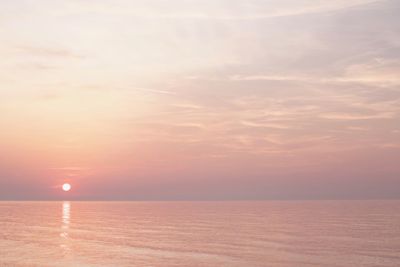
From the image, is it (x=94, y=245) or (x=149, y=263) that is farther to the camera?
(x=94, y=245)

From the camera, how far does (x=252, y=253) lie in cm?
6844

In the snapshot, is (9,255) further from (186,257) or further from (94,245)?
(186,257)

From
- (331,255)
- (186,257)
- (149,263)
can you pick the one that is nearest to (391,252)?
(331,255)

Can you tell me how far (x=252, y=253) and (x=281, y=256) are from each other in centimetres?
477

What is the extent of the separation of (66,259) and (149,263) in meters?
12.6

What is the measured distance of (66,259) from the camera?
212 feet

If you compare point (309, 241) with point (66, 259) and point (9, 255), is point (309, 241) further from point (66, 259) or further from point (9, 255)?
point (9, 255)

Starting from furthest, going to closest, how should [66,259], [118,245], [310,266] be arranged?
[118,245], [66,259], [310,266]

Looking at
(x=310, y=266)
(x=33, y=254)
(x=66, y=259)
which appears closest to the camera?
(x=310, y=266)

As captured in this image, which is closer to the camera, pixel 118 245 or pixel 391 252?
pixel 391 252

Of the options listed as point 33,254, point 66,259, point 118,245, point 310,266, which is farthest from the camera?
point 118,245

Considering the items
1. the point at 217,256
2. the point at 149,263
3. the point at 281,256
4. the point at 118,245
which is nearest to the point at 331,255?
the point at 281,256

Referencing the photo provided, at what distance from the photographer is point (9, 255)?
67.7 metres

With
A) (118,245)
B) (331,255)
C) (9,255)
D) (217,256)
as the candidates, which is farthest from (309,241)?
(9,255)
